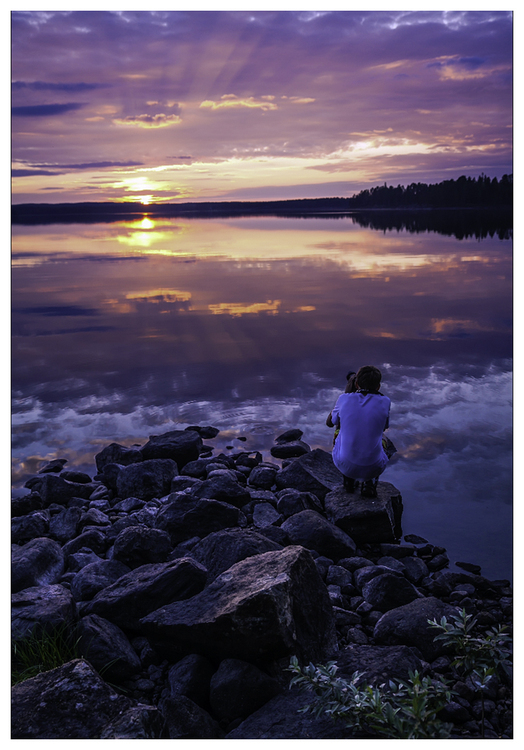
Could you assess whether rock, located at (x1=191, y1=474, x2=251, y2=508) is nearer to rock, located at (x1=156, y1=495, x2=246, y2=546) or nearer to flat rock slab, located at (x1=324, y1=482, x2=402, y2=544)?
rock, located at (x1=156, y1=495, x2=246, y2=546)

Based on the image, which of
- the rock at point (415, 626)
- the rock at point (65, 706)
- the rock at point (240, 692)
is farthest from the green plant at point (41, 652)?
the rock at point (415, 626)

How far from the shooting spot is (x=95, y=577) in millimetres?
5152

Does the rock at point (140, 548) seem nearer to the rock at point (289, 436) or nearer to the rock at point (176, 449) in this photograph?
the rock at point (176, 449)

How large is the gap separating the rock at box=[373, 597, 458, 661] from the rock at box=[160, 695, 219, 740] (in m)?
1.61

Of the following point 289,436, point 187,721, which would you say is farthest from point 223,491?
point 187,721

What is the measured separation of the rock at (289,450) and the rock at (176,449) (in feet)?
4.03

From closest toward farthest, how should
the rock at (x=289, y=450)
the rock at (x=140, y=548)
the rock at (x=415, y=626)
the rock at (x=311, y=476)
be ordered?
the rock at (x=415, y=626), the rock at (x=140, y=548), the rock at (x=311, y=476), the rock at (x=289, y=450)

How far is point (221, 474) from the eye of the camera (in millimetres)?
7141

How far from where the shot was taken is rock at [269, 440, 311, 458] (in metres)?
8.62

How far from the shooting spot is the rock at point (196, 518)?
6074 mm

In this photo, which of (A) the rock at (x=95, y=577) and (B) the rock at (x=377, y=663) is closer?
(B) the rock at (x=377, y=663)

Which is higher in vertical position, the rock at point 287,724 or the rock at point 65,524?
the rock at point 65,524

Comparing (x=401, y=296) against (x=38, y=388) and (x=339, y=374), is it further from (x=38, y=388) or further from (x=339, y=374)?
(x=38, y=388)

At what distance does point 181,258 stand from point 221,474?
89.6 feet
